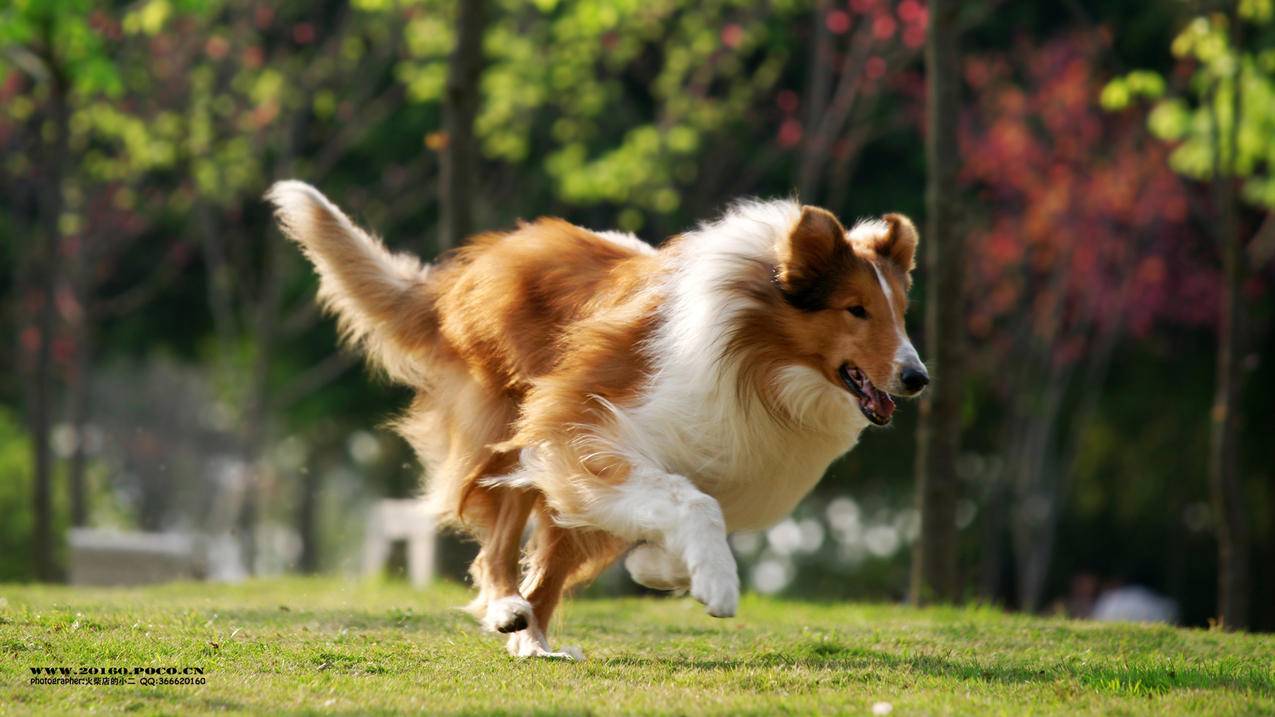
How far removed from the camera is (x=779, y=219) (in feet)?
22.7

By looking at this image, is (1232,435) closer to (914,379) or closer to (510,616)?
(914,379)

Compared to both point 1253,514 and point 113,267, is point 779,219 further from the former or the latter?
point 113,267

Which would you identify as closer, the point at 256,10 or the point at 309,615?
the point at 309,615

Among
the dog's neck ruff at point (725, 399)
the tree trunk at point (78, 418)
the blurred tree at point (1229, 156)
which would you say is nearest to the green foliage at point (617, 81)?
the blurred tree at point (1229, 156)

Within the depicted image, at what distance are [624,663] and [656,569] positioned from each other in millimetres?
410

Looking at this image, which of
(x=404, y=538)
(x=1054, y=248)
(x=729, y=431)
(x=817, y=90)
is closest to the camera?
(x=729, y=431)

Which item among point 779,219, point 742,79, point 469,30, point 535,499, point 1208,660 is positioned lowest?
point 1208,660

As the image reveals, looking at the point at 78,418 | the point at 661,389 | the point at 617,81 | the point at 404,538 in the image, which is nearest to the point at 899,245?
the point at 661,389

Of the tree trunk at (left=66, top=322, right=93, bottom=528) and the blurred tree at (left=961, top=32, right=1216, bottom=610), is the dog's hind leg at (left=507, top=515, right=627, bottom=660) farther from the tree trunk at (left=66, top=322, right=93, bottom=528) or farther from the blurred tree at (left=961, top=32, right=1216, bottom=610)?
the tree trunk at (left=66, top=322, right=93, bottom=528)

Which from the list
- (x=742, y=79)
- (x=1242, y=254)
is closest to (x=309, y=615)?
(x=1242, y=254)

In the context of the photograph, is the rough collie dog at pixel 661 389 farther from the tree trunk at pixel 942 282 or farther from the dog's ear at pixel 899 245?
the tree trunk at pixel 942 282

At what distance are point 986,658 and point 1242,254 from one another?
579cm

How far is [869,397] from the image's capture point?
6406 millimetres

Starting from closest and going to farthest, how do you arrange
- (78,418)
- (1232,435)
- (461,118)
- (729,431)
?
(729,431)
(1232,435)
(461,118)
(78,418)
